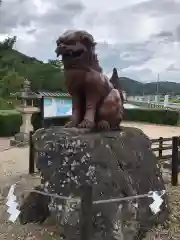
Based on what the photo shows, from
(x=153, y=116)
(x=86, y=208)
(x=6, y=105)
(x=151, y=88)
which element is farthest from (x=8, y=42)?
(x=151, y=88)

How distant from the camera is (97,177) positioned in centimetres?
412

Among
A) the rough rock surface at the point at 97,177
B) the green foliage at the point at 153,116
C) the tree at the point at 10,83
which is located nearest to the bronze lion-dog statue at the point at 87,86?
the rough rock surface at the point at 97,177

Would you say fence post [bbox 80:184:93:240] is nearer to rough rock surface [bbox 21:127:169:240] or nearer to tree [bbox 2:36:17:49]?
rough rock surface [bbox 21:127:169:240]

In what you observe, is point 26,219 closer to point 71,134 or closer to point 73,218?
point 73,218

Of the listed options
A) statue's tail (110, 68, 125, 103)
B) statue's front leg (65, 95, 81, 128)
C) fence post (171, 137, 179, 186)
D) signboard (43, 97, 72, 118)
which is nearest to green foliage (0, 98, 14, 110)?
signboard (43, 97, 72, 118)

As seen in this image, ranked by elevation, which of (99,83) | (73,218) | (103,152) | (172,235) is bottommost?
(172,235)

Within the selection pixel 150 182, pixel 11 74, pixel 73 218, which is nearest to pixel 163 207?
pixel 150 182

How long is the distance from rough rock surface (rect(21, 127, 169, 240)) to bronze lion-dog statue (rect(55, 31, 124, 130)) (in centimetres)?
23

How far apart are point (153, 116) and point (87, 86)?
18.0 m

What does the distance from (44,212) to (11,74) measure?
852 inches

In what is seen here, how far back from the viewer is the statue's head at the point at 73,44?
13.5 feet

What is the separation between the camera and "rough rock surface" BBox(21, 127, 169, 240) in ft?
13.2

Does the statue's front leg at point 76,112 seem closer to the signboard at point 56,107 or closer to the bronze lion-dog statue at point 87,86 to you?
the bronze lion-dog statue at point 87,86

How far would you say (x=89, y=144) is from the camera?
4207 mm
